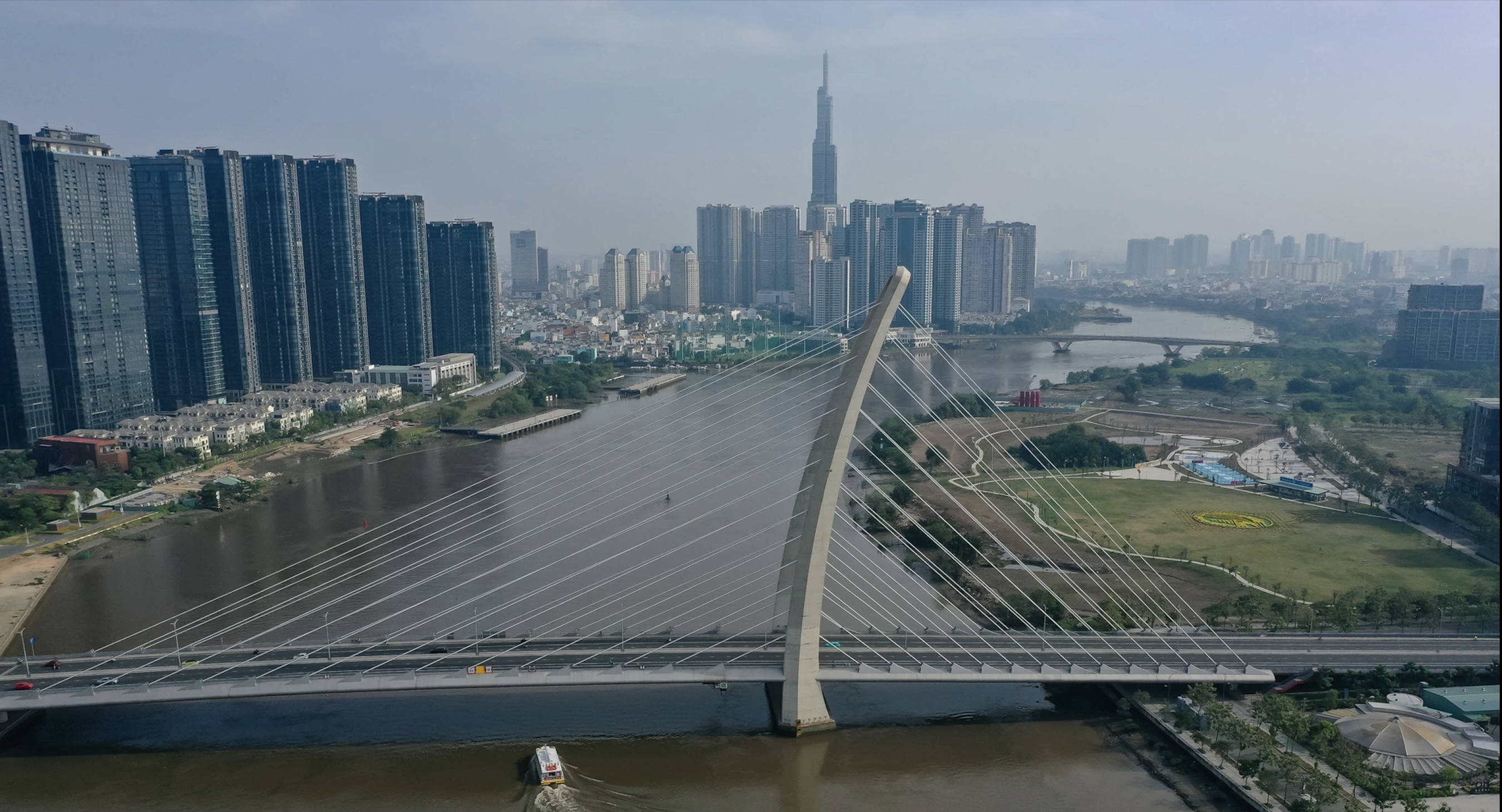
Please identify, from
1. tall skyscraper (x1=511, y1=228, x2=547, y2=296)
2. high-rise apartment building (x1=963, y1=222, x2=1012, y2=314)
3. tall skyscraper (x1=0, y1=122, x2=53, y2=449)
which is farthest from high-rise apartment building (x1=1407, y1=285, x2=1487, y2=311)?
tall skyscraper (x1=511, y1=228, x2=547, y2=296)

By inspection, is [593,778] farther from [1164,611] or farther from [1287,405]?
[1287,405]

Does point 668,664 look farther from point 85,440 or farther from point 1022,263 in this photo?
point 1022,263

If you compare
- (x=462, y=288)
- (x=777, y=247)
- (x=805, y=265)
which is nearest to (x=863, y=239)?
(x=805, y=265)

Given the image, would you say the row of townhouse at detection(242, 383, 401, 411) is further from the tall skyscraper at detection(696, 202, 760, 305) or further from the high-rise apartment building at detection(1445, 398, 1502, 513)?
the tall skyscraper at detection(696, 202, 760, 305)

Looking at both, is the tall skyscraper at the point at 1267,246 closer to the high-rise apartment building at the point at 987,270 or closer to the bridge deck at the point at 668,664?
the high-rise apartment building at the point at 987,270

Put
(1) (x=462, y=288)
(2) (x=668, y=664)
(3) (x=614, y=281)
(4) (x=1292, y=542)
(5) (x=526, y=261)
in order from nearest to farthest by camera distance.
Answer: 1. (2) (x=668, y=664)
2. (4) (x=1292, y=542)
3. (1) (x=462, y=288)
4. (3) (x=614, y=281)
5. (5) (x=526, y=261)

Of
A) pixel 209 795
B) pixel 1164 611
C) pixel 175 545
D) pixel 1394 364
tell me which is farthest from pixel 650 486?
pixel 1394 364
